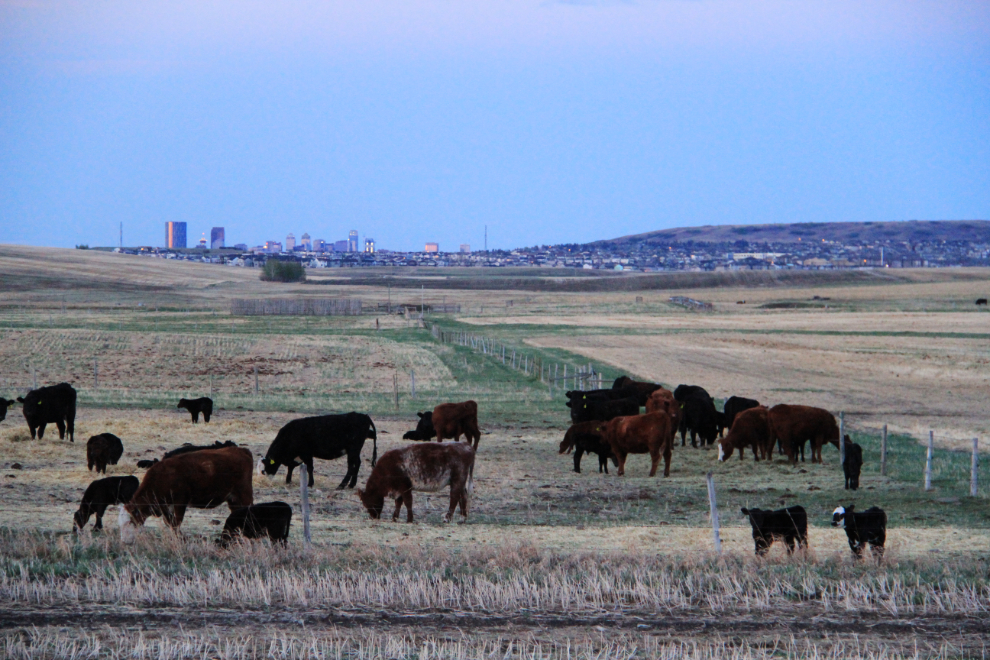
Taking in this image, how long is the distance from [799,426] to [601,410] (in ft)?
14.5

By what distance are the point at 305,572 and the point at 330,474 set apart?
824 cm

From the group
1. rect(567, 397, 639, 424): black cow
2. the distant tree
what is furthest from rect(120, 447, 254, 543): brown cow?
the distant tree

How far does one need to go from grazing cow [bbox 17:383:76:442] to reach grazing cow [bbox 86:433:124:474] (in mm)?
4077

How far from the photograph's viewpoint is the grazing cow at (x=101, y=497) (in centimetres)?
1256

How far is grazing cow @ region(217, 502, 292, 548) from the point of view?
38.4 ft

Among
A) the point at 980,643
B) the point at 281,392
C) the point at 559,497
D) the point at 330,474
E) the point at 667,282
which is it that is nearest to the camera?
the point at 980,643

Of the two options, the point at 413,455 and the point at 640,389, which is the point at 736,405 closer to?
the point at 640,389

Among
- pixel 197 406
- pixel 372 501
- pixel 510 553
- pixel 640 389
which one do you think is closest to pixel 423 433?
pixel 197 406

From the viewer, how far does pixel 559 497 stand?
52.7 feet

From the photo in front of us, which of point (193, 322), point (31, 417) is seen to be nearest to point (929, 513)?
point (31, 417)

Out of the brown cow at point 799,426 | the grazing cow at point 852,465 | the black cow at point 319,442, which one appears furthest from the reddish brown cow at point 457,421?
the grazing cow at point 852,465

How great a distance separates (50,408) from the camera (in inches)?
806

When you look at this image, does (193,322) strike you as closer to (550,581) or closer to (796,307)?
(796,307)

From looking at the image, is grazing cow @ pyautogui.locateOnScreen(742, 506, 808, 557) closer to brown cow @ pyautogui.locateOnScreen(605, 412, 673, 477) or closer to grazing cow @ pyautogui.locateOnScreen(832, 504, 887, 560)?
grazing cow @ pyautogui.locateOnScreen(832, 504, 887, 560)
